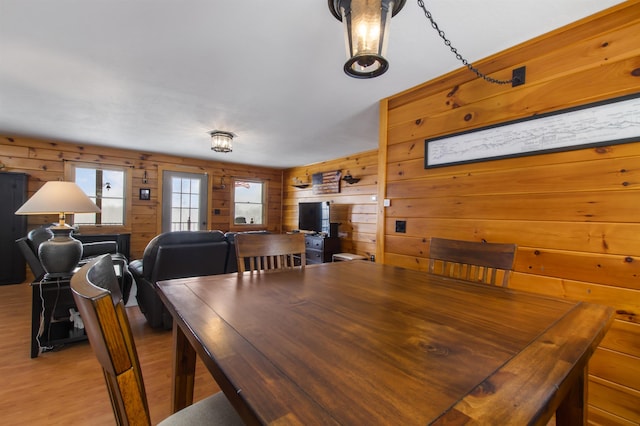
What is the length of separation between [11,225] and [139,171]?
6.15ft

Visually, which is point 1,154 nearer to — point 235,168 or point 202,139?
point 202,139

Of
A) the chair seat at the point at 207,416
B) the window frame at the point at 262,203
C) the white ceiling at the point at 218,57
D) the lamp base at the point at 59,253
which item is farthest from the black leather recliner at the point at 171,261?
the window frame at the point at 262,203

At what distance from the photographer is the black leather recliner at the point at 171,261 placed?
2412 millimetres

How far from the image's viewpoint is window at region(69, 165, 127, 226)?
474 centimetres

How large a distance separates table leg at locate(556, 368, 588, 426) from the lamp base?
3.11 m

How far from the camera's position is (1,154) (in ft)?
13.7

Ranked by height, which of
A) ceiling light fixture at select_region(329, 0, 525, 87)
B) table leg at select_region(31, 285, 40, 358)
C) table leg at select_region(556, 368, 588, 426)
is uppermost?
ceiling light fixture at select_region(329, 0, 525, 87)

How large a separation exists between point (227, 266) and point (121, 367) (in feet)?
8.05

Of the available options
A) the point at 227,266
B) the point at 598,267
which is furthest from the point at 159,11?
the point at 598,267

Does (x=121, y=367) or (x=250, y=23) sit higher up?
(x=250, y=23)

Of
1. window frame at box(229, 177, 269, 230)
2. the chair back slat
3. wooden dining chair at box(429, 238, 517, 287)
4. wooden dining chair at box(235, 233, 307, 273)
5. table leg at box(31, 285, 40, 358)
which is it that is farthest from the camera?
window frame at box(229, 177, 269, 230)

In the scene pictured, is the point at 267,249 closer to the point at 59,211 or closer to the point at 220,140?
the point at 59,211

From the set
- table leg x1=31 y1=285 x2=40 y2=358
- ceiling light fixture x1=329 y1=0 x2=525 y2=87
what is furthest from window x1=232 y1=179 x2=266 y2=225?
ceiling light fixture x1=329 y1=0 x2=525 y2=87

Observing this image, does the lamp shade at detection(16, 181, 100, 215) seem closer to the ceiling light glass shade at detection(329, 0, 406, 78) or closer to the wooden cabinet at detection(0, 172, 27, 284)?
the ceiling light glass shade at detection(329, 0, 406, 78)
